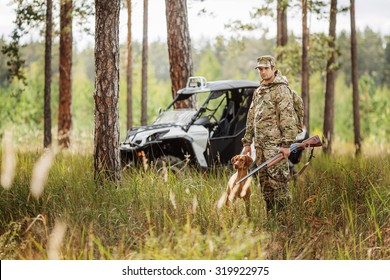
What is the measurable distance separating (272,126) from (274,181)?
69cm

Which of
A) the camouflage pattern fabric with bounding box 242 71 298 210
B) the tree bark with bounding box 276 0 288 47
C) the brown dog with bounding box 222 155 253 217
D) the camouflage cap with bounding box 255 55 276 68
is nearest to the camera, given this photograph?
the brown dog with bounding box 222 155 253 217

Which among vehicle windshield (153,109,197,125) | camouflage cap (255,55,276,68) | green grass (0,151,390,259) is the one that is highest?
camouflage cap (255,55,276,68)

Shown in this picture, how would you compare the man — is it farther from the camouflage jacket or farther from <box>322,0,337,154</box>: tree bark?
<box>322,0,337,154</box>: tree bark

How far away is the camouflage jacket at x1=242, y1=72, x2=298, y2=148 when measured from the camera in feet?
24.1

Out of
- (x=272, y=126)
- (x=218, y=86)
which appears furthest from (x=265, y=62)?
(x=218, y=86)

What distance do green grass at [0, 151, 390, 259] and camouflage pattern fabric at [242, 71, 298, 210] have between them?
22cm

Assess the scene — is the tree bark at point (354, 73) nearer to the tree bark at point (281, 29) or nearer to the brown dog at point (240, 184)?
the tree bark at point (281, 29)

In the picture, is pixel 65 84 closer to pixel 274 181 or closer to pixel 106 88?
pixel 106 88

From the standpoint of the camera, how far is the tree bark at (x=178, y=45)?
1360 cm

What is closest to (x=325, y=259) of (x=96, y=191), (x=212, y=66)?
(x=96, y=191)

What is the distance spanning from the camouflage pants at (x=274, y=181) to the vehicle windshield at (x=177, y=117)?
11.4 ft

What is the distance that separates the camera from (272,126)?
296 inches

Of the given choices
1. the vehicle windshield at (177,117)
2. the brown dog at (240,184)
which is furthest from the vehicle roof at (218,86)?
the brown dog at (240,184)

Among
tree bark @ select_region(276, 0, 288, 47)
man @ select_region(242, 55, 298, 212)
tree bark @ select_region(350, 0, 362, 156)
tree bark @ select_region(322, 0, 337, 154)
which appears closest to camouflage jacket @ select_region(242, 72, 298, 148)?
man @ select_region(242, 55, 298, 212)
